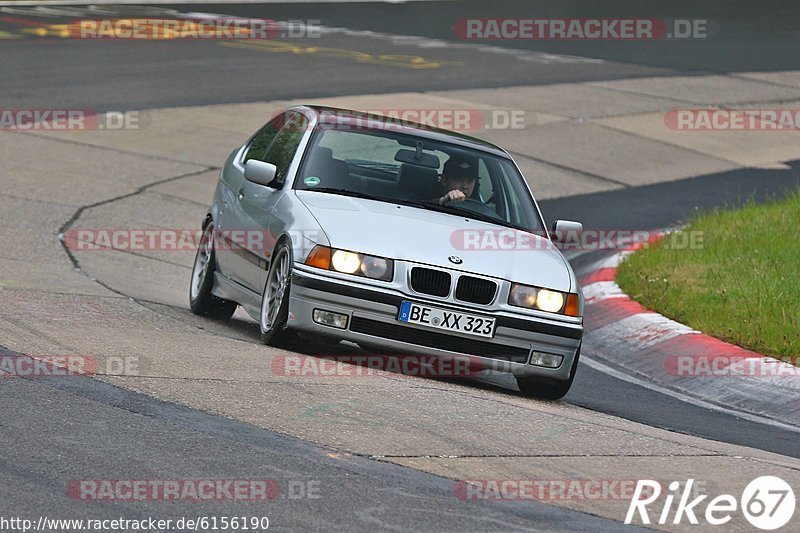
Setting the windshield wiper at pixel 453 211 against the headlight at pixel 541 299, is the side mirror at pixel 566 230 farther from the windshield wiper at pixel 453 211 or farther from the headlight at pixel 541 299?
the headlight at pixel 541 299

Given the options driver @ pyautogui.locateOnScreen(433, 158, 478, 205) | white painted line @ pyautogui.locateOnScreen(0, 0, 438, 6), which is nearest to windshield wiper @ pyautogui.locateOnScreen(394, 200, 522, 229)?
driver @ pyautogui.locateOnScreen(433, 158, 478, 205)

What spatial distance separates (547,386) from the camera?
8727mm

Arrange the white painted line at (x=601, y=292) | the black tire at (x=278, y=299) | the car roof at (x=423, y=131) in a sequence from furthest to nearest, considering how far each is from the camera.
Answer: the white painted line at (x=601, y=292)
the car roof at (x=423, y=131)
the black tire at (x=278, y=299)

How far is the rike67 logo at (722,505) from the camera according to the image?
5.84 meters

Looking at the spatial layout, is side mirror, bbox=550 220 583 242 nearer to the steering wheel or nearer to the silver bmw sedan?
the silver bmw sedan

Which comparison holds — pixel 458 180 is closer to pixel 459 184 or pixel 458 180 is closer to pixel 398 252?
pixel 459 184

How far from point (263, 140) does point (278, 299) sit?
7.64 feet

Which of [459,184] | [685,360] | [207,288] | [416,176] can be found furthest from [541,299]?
[207,288]

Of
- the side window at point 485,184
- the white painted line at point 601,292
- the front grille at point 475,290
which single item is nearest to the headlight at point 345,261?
the front grille at point 475,290

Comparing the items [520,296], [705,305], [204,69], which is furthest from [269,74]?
[520,296]

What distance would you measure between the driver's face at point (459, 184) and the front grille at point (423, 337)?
4.84 ft

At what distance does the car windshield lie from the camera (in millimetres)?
9328

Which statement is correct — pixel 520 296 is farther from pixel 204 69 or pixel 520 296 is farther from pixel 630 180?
pixel 204 69

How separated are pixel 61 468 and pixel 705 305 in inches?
252
